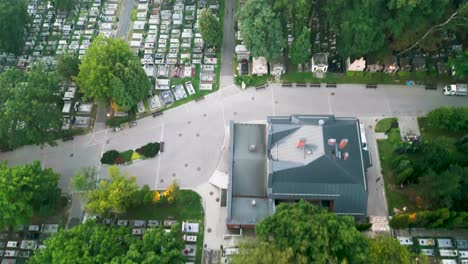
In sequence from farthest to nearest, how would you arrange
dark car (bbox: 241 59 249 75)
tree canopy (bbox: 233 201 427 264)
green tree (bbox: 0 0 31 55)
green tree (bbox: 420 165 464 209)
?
dark car (bbox: 241 59 249 75)
green tree (bbox: 0 0 31 55)
green tree (bbox: 420 165 464 209)
tree canopy (bbox: 233 201 427 264)

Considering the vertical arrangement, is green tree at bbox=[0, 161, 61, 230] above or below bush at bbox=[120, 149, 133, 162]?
below

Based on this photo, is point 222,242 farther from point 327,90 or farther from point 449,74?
point 449,74

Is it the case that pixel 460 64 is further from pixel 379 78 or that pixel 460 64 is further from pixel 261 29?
pixel 261 29

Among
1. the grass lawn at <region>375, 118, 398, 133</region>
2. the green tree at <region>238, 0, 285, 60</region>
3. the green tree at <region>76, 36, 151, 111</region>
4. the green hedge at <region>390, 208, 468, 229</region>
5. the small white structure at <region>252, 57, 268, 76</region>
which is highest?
the green tree at <region>238, 0, 285, 60</region>

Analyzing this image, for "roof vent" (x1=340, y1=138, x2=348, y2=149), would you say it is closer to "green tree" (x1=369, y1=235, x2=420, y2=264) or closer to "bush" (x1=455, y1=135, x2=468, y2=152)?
"green tree" (x1=369, y1=235, x2=420, y2=264)

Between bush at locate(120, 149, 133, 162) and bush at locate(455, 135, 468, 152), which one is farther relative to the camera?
bush at locate(120, 149, 133, 162)

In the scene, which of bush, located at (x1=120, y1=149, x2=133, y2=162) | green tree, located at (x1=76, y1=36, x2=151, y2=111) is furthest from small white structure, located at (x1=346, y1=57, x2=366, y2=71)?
bush, located at (x1=120, y1=149, x2=133, y2=162)
